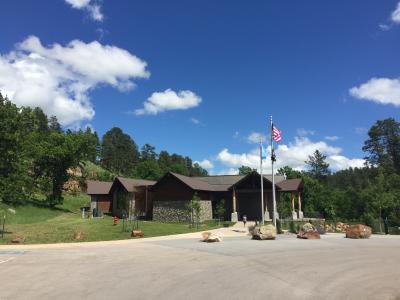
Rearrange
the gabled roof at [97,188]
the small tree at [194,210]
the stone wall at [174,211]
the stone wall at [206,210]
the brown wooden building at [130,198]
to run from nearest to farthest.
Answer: the small tree at [194,210], the stone wall at [174,211], the stone wall at [206,210], the brown wooden building at [130,198], the gabled roof at [97,188]

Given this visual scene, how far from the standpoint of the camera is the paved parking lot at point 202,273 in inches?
449

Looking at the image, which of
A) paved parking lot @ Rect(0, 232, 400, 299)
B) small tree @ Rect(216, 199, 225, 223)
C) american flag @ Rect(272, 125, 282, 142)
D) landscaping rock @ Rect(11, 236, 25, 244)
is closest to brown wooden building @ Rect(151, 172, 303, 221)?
small tree @ Rect(216, 199, 225, 223)

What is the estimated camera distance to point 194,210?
4559 centimetres

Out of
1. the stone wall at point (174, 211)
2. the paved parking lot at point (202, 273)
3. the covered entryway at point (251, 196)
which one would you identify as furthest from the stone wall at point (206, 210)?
the paved parking lot at point (202, 273)

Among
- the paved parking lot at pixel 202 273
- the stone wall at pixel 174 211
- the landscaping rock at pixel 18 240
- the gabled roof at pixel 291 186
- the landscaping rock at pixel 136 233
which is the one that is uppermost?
the gabled roof at pixel 291 186

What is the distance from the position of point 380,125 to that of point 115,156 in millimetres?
86718

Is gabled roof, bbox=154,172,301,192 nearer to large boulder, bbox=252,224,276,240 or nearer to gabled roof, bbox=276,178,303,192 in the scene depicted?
gabled roof, bbox=276,178,303,192

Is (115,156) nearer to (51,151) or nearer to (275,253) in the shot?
(51,151)

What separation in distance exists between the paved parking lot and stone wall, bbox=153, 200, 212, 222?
26714 mm

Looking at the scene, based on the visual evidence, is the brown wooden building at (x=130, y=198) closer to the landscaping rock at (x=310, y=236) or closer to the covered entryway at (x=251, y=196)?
the covered entryway at (x=251, y=196)

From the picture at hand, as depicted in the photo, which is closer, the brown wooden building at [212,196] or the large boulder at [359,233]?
the large boulder at [359,233]

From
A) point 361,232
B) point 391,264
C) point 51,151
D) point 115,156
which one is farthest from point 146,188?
point 115,156

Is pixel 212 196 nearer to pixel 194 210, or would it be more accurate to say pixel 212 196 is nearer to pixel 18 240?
pixel 194 210

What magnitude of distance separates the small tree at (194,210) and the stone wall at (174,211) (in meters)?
2.09
